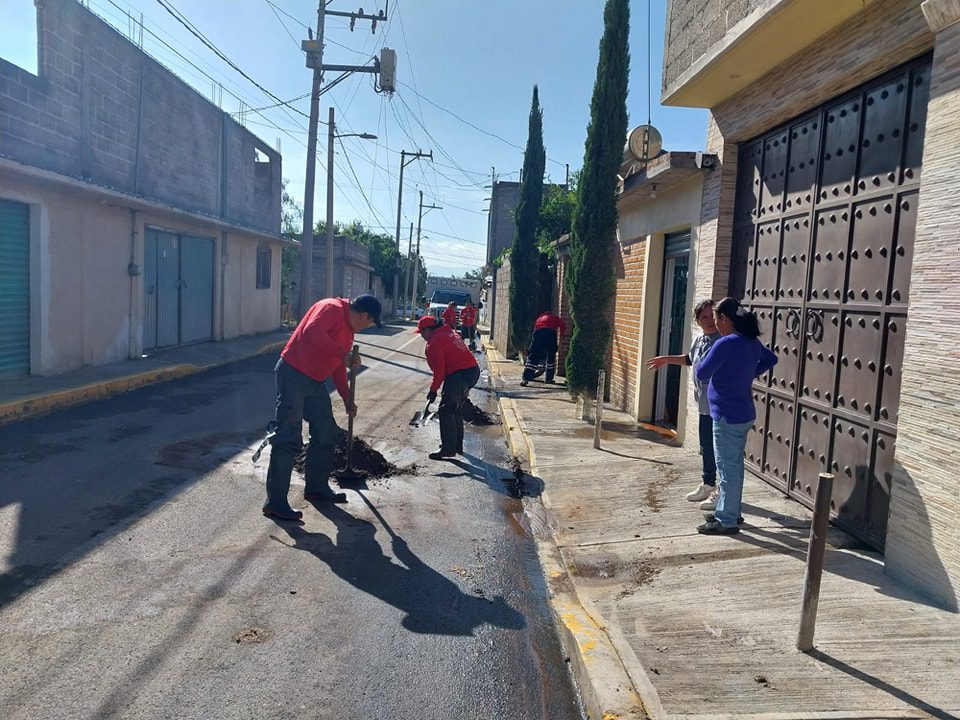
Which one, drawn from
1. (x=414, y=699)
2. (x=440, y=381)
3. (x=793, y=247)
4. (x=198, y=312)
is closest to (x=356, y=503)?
(x=440, y=381)

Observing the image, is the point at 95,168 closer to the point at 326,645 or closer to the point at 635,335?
the point at 635,335

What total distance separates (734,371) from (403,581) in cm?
260

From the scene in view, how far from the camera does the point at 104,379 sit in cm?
Result: 1154

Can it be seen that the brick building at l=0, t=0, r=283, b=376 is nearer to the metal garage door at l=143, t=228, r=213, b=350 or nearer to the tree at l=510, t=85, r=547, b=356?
the metal garage door at l=143, t=228, r=213, b=350

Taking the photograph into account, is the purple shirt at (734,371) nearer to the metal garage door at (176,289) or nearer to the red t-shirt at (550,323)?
the red t-shirt at (550,323)

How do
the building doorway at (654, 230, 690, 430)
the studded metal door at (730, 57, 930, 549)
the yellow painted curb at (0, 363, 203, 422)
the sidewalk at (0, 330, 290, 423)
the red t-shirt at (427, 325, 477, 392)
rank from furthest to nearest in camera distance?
the building doorway at (654, 230, 690, 430) < the sidewalk at (0, 330, 290, 423) < the yellow painted curb at (0, 363, 203, 422) < the red t-shirt at (427, 325, 477, 392) < the studded metal door at (730, 57, 930, 549)

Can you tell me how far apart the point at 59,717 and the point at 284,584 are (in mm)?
1548

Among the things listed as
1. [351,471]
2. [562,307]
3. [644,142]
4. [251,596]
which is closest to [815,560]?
[251,596]

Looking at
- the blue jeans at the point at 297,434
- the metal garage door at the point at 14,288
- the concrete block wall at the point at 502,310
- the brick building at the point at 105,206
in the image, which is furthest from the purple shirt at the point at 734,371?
the concrete block wall at the point at 502,310

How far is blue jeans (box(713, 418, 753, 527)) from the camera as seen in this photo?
16.8 feet

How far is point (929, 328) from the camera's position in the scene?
4.04m

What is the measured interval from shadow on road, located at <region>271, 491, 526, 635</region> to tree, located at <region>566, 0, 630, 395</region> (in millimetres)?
5678

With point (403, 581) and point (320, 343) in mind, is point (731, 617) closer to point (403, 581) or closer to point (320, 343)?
Result: point (403, 581)

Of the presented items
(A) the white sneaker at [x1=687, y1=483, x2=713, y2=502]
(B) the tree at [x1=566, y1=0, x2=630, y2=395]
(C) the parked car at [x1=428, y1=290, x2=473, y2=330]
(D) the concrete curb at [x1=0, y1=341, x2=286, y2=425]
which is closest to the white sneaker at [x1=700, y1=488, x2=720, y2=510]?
(A) the white sneaker at [x1=687, y1=483, x2=713, y2=502]
